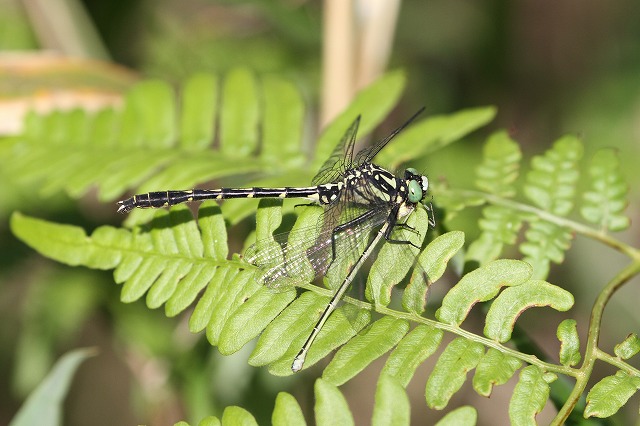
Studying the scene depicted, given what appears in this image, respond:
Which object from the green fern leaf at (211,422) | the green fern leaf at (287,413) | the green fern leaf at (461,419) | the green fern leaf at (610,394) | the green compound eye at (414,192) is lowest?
the green fern leaf at (610,394)

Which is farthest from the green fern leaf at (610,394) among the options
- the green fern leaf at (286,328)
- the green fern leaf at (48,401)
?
the green fern leaf at (48,401)

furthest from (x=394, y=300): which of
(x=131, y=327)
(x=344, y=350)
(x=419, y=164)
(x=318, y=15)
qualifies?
(x=318, y=15)

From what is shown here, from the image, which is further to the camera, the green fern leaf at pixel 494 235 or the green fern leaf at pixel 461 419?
the green fern leaf at pixel 494 235

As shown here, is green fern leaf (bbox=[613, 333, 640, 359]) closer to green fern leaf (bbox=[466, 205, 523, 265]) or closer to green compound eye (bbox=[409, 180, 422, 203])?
green fern leaf (bbox=[466, 205, 523, 265])

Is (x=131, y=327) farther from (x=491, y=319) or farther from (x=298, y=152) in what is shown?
(x=491, y=319)

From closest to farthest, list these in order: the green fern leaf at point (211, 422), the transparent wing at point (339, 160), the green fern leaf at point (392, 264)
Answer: the green fern leaf at point (211, 422)
the green fern leaf at point (392, 264)
the transparent wing at point (339, 160)

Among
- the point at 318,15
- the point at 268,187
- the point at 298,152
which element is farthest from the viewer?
the point at 318,15

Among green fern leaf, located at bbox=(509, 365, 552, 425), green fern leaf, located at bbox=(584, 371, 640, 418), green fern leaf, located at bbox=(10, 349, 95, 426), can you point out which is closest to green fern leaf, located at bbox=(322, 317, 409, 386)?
green fern leaf, located at bbox=(509, 365, 552, 425)

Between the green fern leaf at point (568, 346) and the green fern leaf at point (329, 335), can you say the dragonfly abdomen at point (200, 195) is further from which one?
the green fern leaf at point (568, 346)
